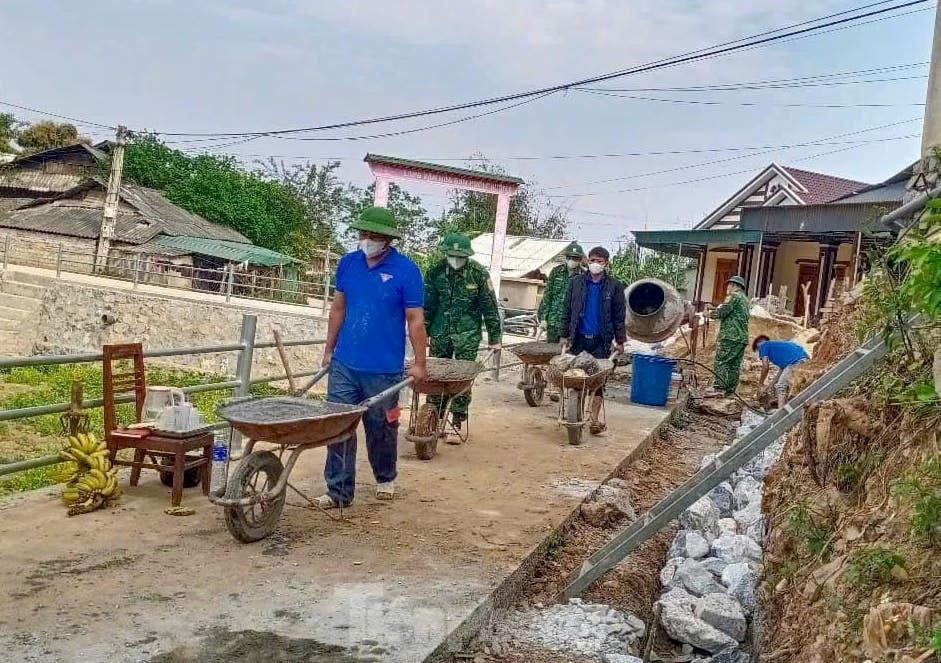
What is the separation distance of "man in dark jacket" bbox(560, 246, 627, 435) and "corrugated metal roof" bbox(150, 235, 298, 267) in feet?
88.8

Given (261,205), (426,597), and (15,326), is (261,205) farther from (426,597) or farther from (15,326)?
(426,597)

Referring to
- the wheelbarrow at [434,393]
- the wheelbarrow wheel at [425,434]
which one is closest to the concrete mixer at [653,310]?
the wheelbarrow at [434,393]

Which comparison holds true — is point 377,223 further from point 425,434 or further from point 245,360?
point 425,434

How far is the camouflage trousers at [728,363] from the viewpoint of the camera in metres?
11.3

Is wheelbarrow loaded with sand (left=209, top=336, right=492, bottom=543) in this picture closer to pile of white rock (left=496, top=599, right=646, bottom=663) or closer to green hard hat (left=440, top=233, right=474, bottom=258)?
pile of white rock (left=496, top=599, right=646, bottom=663)

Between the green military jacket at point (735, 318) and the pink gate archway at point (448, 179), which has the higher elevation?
the pink gate archway at point (448, 179)

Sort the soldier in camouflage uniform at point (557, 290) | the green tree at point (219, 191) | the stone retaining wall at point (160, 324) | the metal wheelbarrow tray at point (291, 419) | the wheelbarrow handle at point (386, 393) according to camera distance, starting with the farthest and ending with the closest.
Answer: the green tree at point (219, 191)
the stone retaining wall at point (160, 324)
the soldier in camouflage uniform at point (557, 290)
the wheelbarrow handle at point (386, 393)
the metal wheelbarrow tray at point (291, 419)

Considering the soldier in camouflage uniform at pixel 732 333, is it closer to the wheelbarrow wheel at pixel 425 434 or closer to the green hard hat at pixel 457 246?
the green hard hat at pixel 457 246

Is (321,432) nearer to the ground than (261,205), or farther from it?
nearer to the ground

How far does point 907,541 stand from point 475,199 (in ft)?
113

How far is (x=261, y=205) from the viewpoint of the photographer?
4109 centimetres

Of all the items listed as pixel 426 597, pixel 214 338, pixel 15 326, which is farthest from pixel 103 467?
pixel 15 326

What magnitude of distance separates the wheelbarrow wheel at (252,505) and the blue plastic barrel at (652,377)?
6727 millimetres

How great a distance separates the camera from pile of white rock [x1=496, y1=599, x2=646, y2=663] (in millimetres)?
3779
